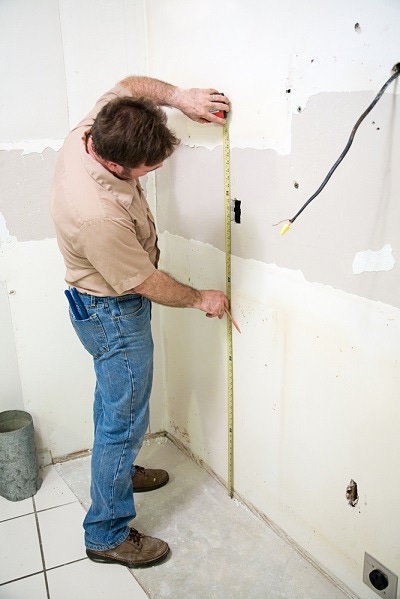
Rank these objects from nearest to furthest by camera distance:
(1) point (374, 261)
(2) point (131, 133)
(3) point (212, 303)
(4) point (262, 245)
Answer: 1. (1) point (374, 261)
2. (2) point (131, 133)
3. (4) point (262, 245)
4. (3) point (212, 303)

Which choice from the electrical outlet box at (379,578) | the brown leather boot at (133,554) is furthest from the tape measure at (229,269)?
the electrical outlet box at (379,578)

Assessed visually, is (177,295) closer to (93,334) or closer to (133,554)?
(93,334)

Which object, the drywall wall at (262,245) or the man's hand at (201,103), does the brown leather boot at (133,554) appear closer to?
the drywall wall at (262,245)

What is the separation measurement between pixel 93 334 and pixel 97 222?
453 mm

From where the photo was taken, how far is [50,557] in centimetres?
194

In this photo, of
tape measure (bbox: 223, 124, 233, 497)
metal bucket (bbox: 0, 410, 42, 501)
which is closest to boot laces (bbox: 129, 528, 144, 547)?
tape measure (bbox: 223, 124, 233, 497)

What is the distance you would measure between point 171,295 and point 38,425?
112 cm

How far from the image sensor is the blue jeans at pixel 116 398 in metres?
1.79

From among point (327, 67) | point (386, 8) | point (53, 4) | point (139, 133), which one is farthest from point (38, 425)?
point (386, 8)

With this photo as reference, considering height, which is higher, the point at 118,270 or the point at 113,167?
the point at 113,167

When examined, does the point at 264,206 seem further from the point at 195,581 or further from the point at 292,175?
the point at 195,581

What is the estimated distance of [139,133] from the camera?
147 cm

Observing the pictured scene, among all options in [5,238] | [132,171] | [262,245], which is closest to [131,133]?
[132,171]

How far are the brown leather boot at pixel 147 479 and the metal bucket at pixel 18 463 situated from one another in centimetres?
45
